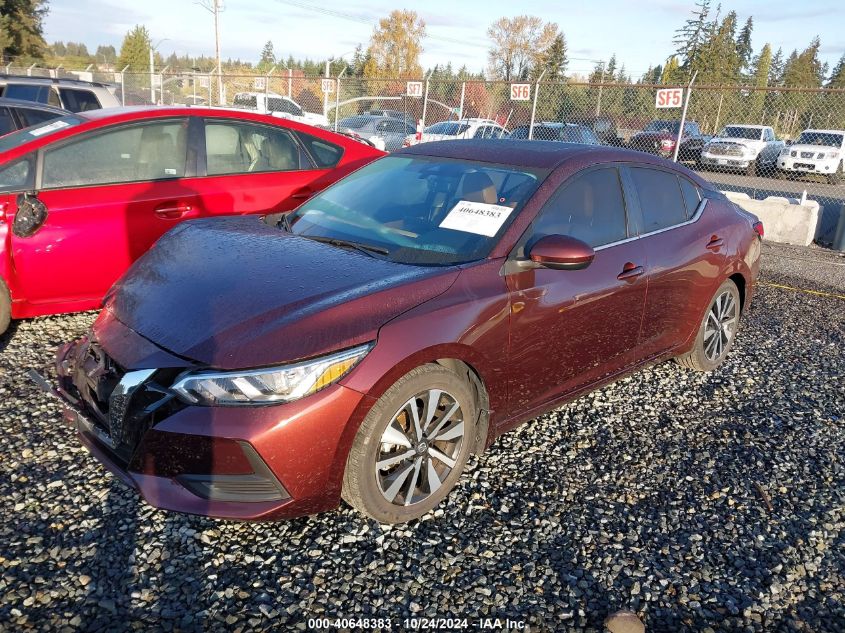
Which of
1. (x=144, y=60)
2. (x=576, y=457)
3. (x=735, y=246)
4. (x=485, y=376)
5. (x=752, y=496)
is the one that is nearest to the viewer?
(x=485, y=376)

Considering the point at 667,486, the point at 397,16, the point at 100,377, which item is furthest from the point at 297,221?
the point at 397,16

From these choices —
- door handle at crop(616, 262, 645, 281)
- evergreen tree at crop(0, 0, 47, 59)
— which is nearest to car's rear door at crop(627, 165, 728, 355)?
door handle at crop(616, 262, 645, 281)

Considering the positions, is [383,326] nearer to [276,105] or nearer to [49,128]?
[49,128]

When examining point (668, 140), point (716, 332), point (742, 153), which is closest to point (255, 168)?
point (716, 332)

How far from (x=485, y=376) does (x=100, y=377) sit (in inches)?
65.1

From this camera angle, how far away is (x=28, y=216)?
14.2 feet

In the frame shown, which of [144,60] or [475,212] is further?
[144,60]

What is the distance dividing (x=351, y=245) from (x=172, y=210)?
7.27ft

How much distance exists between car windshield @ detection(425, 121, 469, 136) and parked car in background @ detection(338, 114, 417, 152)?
136cm

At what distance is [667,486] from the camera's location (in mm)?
3355

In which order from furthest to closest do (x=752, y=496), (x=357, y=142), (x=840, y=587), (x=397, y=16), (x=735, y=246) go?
(x=397, y=16)
(x=357, y=142)
(x=735, y=246)
(x=752, y=496)
(x=840, y=587)

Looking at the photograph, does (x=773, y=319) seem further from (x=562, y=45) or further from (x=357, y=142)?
(x=562, y=45)

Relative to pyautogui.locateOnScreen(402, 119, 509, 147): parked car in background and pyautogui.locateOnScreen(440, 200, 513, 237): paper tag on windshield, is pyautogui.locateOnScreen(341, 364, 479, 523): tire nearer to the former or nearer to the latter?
pyautogui.locateOnScreen(440, 200, 513, 237): paper tag on windshield

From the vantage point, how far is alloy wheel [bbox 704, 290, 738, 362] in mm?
4727
